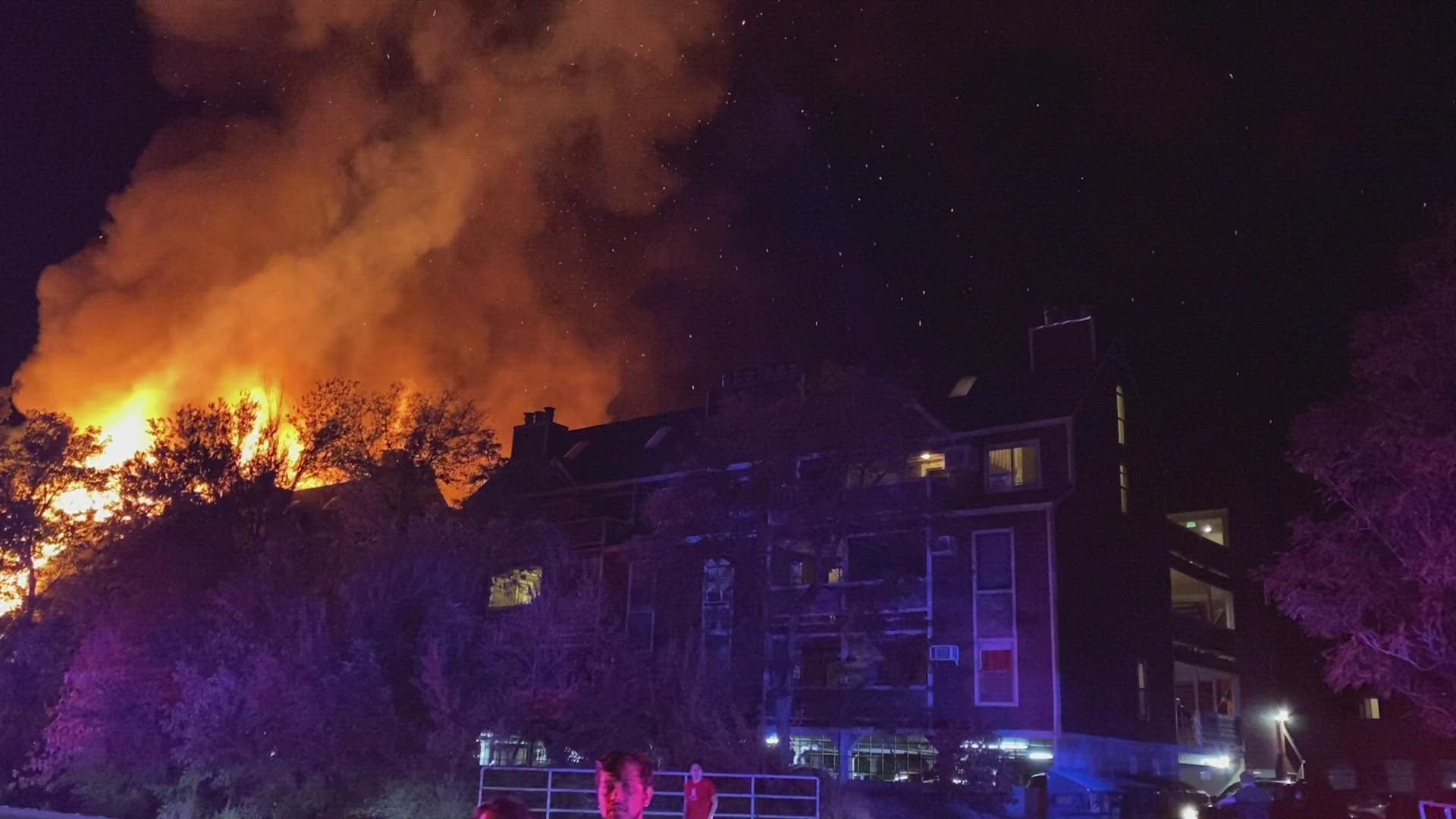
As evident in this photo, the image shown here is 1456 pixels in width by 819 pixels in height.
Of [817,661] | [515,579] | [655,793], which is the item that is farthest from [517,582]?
[655,793]

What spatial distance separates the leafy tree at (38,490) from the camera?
3859cm

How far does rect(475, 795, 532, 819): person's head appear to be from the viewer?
18.3ft

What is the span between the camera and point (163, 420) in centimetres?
3278

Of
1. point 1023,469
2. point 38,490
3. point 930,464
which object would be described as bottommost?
point 38,490

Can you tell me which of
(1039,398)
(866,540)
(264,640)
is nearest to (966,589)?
(866,540)

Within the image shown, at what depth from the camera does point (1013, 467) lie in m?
35.8

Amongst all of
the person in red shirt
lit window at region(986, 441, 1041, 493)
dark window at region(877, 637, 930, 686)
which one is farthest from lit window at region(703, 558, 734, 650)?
the person in red shirt

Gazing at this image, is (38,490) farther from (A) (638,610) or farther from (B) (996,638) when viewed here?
(B) (996,638)

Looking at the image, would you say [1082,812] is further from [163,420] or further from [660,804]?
[163,420]

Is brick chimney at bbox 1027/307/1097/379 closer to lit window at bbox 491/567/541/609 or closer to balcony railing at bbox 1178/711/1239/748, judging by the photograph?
balcony railing at bbox 1178/711/1239/748

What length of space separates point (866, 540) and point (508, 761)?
48.2 feet

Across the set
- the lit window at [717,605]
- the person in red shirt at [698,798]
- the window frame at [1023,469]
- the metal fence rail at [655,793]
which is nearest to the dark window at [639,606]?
the lit window at [717,605]

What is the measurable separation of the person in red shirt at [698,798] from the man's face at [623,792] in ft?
11.4

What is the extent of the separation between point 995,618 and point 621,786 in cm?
2603
